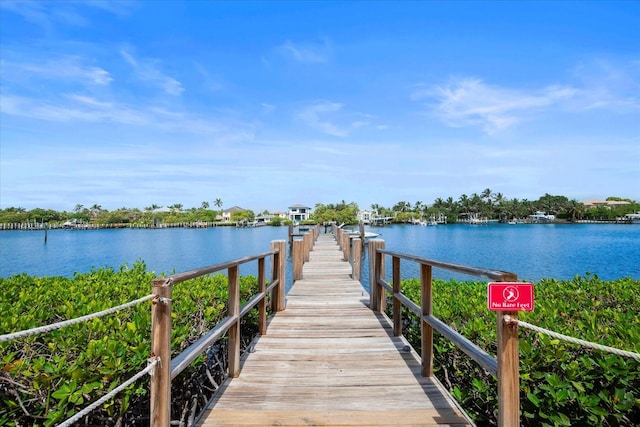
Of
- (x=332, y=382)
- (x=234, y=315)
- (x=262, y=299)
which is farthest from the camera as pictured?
(x=262, y=299)

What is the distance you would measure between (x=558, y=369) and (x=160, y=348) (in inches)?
115

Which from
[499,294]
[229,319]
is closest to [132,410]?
[229,319]

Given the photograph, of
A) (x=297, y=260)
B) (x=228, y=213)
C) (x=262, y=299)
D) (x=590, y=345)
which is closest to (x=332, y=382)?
(x=262, y=299)

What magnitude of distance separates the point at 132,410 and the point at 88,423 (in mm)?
388

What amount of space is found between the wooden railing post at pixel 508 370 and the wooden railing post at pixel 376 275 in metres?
3.89

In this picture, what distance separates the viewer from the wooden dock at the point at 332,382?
269 centimetres

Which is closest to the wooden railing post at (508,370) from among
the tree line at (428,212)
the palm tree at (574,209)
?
the tree line at (428,212)

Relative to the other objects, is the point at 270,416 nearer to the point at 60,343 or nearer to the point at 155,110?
the point at 60,343

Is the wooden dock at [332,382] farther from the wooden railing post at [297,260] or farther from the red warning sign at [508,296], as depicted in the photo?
the wooden railing post at [297,260]

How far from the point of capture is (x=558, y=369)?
279 centimetres

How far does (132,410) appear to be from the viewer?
2.83m

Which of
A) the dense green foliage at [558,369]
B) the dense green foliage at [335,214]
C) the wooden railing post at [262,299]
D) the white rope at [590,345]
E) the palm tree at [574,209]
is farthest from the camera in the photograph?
the palm tree at [574,209]

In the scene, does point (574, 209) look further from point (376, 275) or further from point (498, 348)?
point (498, 348)

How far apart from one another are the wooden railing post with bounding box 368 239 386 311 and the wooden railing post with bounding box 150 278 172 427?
4279 millimetres
